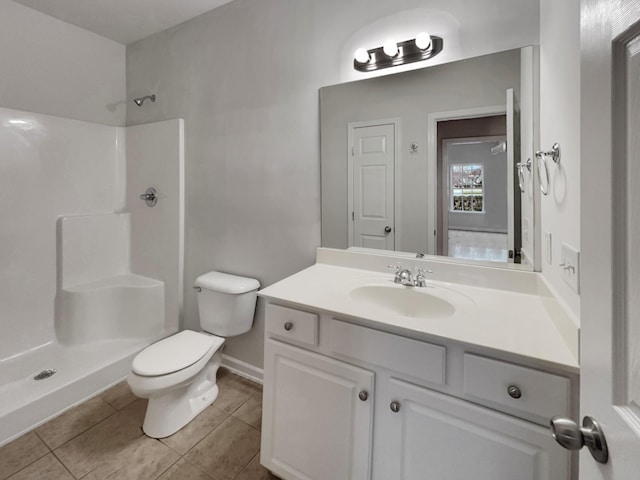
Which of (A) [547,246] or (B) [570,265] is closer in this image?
(B) [570,265]

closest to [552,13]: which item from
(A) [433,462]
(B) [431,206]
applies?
(B) [431,206]

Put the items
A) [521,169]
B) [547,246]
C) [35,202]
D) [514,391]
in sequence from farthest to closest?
[35,202], [521,169], [547,246], [514,391]

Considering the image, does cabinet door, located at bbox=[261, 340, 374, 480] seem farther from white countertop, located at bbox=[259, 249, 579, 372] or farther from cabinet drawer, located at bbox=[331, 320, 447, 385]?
white countertop, located at bbox=[259, 249, 579, 372]

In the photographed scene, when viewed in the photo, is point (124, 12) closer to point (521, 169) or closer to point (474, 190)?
point (474, 190)

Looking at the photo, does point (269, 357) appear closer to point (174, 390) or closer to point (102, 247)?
point (174, 390)

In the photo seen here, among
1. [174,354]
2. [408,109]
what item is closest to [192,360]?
[174,354]

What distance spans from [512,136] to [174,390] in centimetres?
202

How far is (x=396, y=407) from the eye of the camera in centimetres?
97

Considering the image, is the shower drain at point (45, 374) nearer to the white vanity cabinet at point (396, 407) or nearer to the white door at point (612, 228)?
the white vanity cabinet at point (396, 407)

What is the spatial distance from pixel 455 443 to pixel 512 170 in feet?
3.46

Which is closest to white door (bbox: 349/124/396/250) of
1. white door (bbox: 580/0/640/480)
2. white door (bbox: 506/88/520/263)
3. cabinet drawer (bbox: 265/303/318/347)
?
white door (bbox: 506/88/520/263)

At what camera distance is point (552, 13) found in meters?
1.00

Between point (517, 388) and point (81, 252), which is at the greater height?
point (81, 252)

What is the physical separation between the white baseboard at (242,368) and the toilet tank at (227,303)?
1.01 ft
